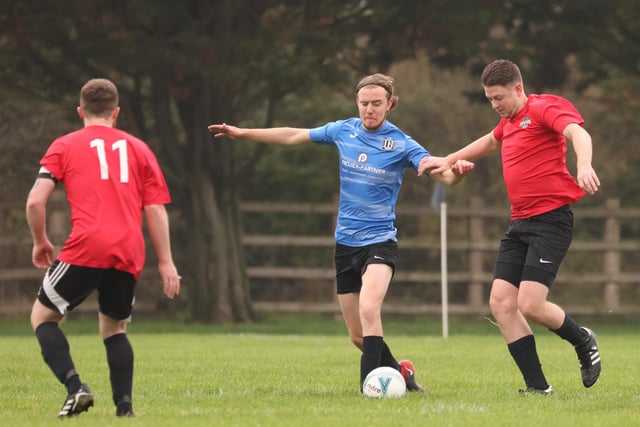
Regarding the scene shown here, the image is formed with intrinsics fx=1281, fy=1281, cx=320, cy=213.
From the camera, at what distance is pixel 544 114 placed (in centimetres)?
823

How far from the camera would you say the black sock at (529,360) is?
8.42 meters

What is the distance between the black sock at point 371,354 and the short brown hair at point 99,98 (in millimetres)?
2485

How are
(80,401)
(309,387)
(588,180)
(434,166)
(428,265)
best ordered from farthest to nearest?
(428,265), (309,387), (434,166), (588,180), (80,401)

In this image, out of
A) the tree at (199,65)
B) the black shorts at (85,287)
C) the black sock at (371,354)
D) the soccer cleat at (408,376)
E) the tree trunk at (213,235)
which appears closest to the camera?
the black shorts at (85,287)

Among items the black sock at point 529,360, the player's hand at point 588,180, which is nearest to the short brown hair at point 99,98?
the player's hand at point 588,180

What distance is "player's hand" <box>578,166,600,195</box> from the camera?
23.9 feet

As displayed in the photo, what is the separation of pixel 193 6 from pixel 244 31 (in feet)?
3.35

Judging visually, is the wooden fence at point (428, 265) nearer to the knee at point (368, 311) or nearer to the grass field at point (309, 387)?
the grass field at point (309, 387)

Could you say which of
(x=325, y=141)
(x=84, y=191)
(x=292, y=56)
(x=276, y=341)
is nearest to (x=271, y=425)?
(x=84, y=191)

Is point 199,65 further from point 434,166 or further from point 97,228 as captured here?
point 97,228

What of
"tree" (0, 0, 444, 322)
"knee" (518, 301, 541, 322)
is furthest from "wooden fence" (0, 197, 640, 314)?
"knee" (518, 301, 541, 322)

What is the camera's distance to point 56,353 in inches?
271

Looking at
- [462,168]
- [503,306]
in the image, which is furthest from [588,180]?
[503,306]

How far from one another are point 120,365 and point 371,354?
6.62 ft
